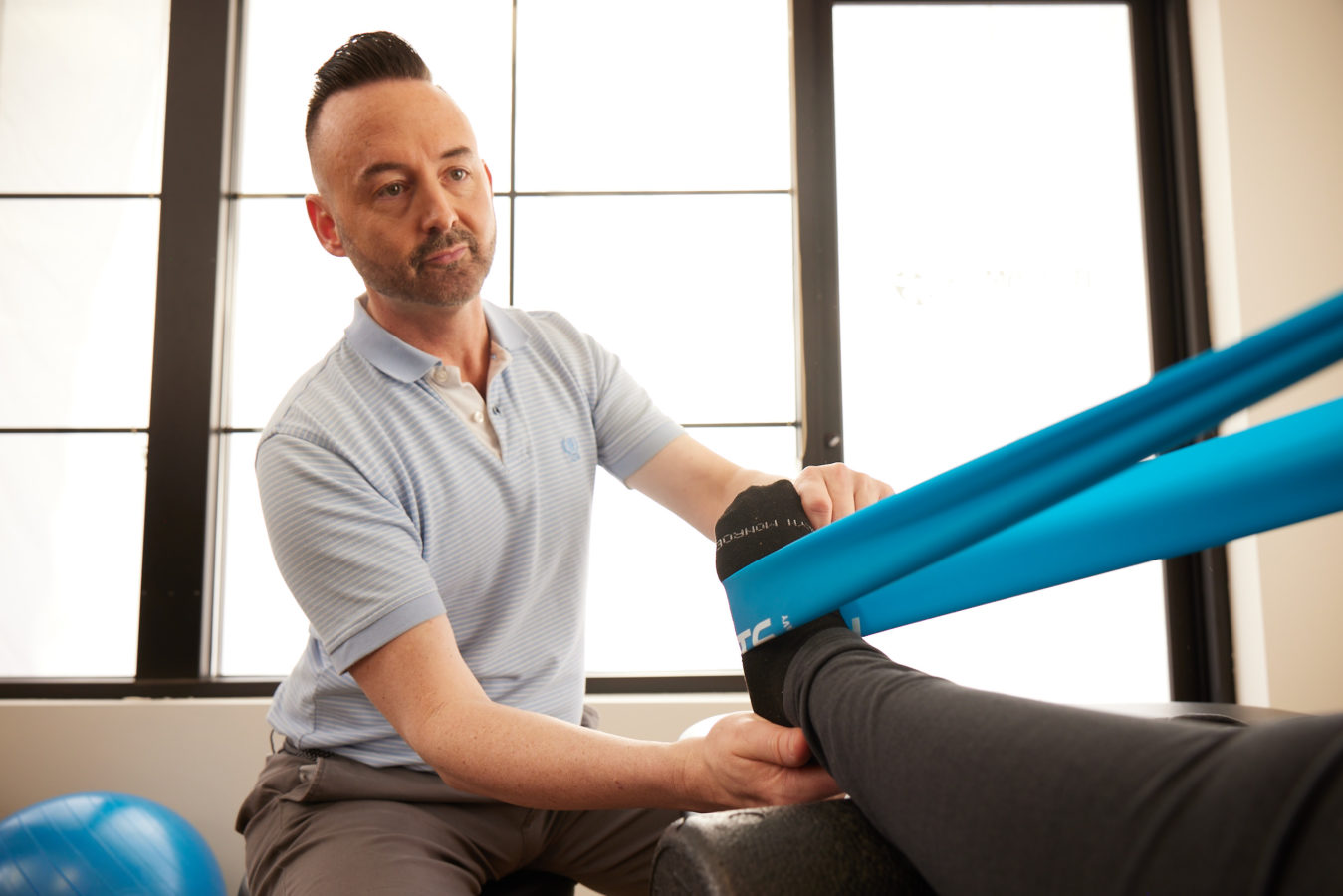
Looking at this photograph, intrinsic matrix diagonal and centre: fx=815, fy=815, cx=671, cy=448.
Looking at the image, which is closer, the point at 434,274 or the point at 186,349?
the point at 434,274

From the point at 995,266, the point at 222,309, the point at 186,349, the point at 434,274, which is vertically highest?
the point at 995,266

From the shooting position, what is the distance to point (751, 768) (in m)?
0.61

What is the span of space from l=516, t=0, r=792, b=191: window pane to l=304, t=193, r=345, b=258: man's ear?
0.92m

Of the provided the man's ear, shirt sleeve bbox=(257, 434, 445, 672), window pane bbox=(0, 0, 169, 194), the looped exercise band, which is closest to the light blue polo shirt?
shirt sleeve bbox=(257, 434, 445, 672)

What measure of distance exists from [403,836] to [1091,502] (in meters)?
0.78

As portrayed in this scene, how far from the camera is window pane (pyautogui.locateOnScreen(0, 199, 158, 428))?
198 centimetres

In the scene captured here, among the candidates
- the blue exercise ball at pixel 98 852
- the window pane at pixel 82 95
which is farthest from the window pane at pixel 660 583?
the window pane at pixel 82 95

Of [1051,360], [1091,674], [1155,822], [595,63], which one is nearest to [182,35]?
[595,63]

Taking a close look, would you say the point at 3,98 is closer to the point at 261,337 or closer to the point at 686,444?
the point at 261,337

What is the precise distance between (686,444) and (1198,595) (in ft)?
4.97

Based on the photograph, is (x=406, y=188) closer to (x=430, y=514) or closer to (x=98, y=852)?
(x=430, y=514)

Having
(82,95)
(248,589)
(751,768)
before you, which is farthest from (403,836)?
(82,95)

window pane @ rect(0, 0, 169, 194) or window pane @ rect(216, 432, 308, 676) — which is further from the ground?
window pane @ rect(0, 0, 169, 194)

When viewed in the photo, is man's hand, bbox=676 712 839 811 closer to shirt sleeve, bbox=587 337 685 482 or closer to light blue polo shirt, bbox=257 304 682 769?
light blue polo shirt, bbox=257 304 682 769
